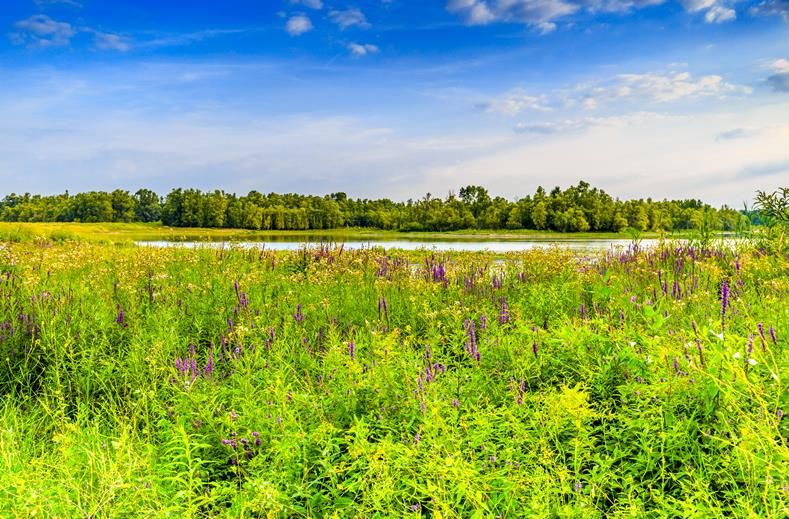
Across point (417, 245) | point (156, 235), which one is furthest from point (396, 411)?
point (156, 235)

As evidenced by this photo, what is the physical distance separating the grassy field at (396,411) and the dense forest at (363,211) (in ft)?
229

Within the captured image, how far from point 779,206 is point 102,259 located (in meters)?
11.7

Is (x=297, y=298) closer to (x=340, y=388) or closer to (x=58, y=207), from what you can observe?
(x=340, y=388)

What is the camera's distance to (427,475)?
8.76 feet

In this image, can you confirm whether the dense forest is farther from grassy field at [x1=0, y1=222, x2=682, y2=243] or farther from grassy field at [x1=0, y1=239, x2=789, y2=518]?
grassy field at [x1=0, y1=239, x2=789, y2=518]

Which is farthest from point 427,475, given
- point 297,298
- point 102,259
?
point 102,259

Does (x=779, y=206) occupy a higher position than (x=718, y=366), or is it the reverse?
(x=779, y=206)

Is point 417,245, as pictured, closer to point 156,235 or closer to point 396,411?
point 156,235

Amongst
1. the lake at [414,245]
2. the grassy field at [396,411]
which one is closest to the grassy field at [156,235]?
the lake at [414,245]

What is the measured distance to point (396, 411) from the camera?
132 inches

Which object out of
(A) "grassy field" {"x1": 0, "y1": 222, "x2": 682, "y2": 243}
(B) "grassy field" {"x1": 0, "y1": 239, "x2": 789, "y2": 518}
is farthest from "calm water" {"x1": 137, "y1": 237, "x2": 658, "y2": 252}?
(B) "grassy field" {"x1": 0, "y1": 239, "x2": 789, "y2": 518}

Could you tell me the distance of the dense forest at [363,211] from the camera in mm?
78062

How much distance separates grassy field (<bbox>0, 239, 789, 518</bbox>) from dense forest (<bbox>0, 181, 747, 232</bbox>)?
69816mm

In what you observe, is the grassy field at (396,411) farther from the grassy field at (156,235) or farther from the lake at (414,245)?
the lake at (414,245)
